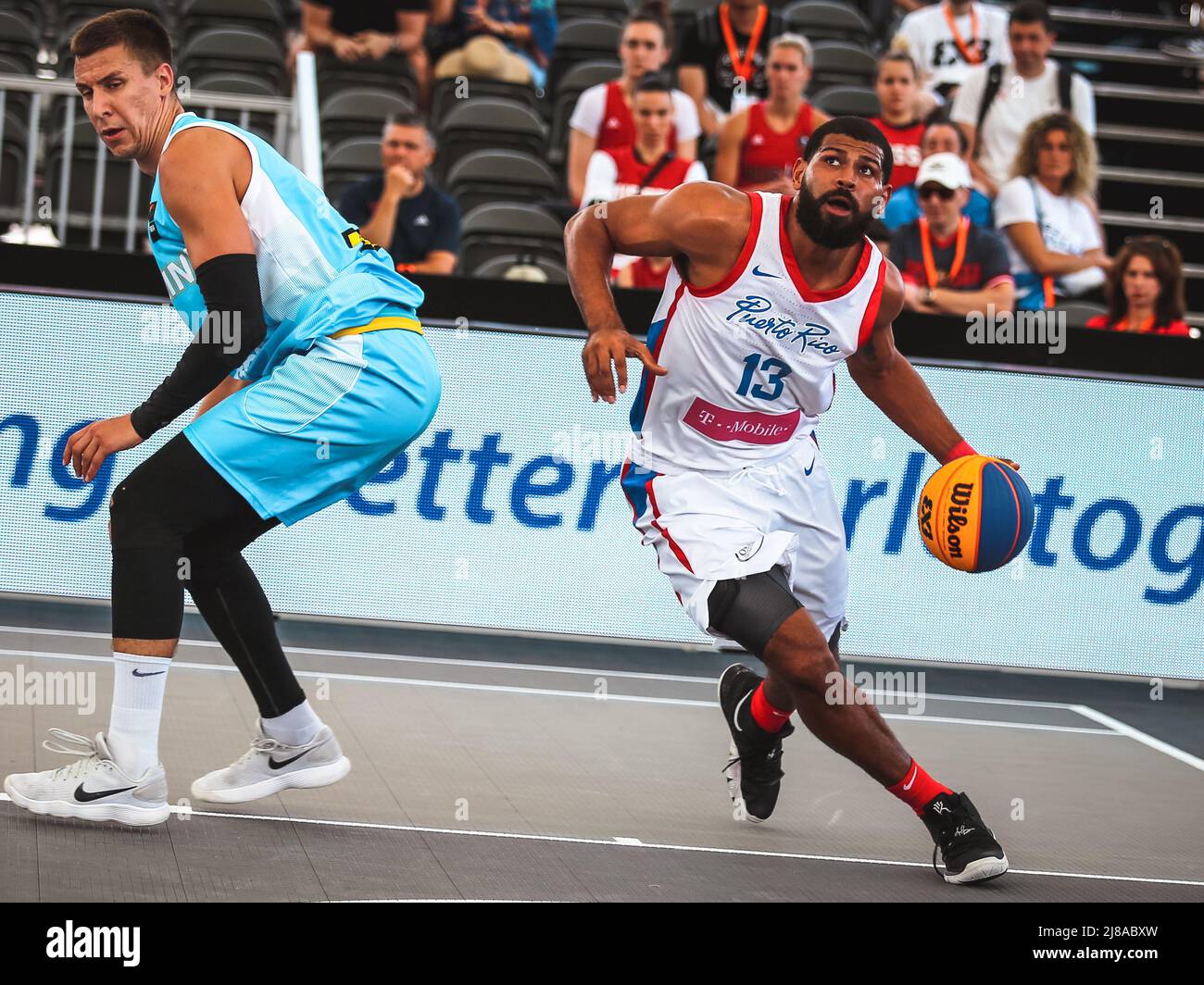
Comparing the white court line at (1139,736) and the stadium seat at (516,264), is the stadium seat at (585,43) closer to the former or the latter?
the stadium seat at (516,264)

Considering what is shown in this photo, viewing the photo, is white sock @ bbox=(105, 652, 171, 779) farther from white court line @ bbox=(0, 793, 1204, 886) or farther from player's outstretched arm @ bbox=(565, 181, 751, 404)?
player's outstretched arm @ bbox=(565, 181, 751, 404)

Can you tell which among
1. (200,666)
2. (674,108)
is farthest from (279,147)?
(200,666)

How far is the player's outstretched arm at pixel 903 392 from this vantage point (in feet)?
15.5

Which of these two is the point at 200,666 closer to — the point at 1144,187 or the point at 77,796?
the point at 77,796

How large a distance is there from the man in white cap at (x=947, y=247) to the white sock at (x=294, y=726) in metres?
5.04

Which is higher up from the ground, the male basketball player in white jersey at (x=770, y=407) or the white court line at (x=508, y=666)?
the male basketball player in white jersey at (x=770, y=407)

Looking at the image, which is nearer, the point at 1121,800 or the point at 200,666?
the point at 1121,800

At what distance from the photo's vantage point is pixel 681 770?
5.55 meters

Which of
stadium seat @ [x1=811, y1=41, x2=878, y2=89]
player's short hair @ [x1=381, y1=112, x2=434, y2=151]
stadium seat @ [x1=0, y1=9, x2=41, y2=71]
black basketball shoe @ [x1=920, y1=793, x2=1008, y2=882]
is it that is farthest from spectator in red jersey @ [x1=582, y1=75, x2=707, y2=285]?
black basketball shoe @ [x1=920, y1=793, x2=1008, y2=882]

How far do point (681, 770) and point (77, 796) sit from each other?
218 cm

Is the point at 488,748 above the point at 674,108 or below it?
below

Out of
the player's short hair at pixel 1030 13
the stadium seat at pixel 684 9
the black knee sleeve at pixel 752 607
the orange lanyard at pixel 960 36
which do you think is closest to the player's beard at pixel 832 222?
the black knee sleeve at pixel 752 607

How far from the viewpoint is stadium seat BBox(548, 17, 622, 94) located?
11.5 meters
